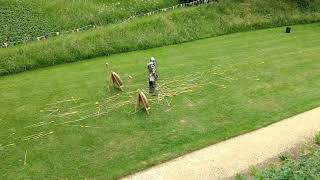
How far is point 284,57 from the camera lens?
34000 millimetres

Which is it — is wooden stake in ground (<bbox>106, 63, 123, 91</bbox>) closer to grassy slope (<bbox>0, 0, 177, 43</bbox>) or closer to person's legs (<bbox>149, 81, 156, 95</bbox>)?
person's legs (<bbox>149, 81, 156, 95</bbox>)

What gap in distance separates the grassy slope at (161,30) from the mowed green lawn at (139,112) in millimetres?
1266

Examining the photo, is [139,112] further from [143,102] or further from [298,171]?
[298,171]

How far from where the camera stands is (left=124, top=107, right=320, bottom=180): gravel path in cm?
1934

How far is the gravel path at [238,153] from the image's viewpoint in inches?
762

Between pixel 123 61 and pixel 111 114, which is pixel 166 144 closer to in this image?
pixel 111 114

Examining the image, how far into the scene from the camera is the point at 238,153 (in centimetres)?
2081

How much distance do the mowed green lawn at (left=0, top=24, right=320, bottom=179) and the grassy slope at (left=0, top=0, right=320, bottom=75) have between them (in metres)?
1.27

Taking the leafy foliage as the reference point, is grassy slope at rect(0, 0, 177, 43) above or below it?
above

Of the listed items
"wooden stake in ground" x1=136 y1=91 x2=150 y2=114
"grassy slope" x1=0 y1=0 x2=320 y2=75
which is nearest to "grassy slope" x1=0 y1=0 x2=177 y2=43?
"grassy slope" x1=0 y1=0 x2=320 y2=75

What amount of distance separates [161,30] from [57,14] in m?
9.83

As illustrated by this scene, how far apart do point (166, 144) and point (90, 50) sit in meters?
16.4

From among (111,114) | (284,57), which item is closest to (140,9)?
(284,57)

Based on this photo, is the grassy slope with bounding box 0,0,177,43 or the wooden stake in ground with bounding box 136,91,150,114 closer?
the wooden stake in ground with bounding box 136,91,150,114
